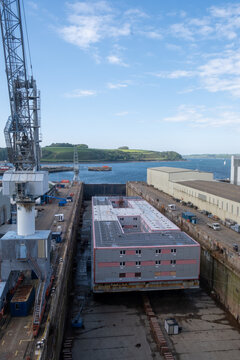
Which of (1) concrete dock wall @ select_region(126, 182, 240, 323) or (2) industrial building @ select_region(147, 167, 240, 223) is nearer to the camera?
(1) concrete dock wall @ select_region(126, 182, 240, 323)

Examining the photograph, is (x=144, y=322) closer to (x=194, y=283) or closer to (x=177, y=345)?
(x=177, y=345)

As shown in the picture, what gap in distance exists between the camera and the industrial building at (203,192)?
43603mm

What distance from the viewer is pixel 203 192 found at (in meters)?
53.1

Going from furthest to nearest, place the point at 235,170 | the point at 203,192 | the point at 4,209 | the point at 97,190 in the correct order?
the point at 97,190 → the point at 235,170 → the point at 203,192 → the point at 4,209

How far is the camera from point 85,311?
2877 centimetres

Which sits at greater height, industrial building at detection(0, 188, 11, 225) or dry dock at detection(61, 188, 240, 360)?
industrial building at detection(0, 188, 11, 225)

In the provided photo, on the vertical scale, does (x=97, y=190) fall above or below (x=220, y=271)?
above

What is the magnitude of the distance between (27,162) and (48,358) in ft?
56.9

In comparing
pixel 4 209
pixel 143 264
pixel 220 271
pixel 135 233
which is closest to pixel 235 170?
pixel 220 271

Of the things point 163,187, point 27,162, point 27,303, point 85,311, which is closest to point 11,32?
point 27,162

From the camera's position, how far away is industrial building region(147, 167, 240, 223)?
43603 mm

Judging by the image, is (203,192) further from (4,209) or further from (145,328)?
(4,209)

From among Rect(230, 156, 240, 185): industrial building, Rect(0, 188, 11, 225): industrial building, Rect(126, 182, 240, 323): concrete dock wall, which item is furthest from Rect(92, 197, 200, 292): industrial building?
Rect(230, 156, 240, 185): industrial building

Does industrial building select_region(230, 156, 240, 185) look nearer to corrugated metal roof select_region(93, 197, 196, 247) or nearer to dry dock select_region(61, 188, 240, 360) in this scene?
corrugated metal roof select_region(93, 197, 196, 247)
